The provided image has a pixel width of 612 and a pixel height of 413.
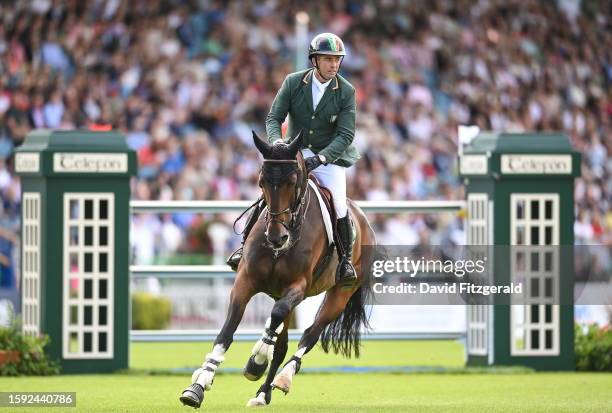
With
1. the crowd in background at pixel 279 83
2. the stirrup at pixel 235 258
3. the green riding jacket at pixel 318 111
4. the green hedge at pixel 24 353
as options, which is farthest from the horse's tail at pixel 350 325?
the crowd in background at pixel 279 83

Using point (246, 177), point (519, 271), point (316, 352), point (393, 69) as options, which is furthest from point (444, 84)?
point (519, 271)

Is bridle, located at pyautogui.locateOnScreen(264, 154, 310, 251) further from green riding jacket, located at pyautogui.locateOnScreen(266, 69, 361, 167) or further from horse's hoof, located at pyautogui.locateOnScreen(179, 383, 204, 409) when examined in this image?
horse's hoof, located at pyautogui.locateOnScreen(179, 383, 204, 409)

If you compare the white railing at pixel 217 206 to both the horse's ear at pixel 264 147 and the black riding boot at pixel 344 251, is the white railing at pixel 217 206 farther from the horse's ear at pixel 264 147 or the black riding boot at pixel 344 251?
the horse's ear at pixel 264 147

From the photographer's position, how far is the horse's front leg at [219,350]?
344 inches

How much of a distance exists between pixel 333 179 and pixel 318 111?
539mm

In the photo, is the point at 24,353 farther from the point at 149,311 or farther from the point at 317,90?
the point at 149,311

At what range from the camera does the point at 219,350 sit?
9109mm

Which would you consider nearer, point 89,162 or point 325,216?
point 325,216

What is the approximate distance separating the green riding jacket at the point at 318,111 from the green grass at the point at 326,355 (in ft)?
11.9

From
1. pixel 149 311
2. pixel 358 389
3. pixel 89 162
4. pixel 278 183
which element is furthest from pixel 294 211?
pixel 149 311

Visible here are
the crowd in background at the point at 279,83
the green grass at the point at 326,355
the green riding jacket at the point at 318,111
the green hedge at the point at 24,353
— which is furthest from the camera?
the crowd in background at the point at 279,83

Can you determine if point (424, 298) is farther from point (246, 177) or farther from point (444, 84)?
point (444, 84)

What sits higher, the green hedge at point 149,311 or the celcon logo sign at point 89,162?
the celcon logo sign at point 89,162

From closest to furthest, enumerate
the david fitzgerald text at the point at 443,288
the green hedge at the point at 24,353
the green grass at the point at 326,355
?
the david fitzgerald text at the point at 443,288, the green hedge at the point at 24,353, the green grass at the point at 326,355
